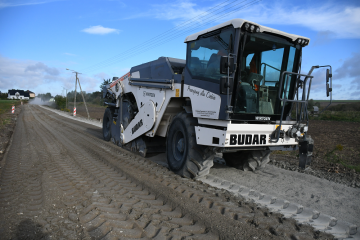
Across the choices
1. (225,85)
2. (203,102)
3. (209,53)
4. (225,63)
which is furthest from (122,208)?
(209,53)

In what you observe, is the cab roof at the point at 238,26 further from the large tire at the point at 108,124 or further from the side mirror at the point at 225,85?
the large tire at the point at 108,124

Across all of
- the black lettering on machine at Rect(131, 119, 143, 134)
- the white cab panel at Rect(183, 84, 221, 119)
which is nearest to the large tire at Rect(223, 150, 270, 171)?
the white cab panel at Rect(183, 84, 221, 119)

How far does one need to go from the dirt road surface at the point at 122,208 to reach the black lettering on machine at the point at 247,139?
94 cm

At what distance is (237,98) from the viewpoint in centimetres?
454

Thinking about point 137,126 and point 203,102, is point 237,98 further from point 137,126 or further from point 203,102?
point 137,126

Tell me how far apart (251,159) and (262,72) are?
6.84ft

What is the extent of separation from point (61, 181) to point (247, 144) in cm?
362

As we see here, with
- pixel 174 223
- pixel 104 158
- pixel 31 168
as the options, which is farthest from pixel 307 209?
pixel 31 168

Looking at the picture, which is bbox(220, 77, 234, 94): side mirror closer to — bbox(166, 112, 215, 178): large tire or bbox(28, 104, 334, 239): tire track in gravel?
bbox(166, 112, 215, 178): large tire

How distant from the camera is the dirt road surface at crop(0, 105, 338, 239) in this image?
297 centimetres

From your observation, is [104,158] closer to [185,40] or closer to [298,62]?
[185,40]

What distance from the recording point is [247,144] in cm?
464

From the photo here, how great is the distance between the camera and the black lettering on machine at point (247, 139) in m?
4.51

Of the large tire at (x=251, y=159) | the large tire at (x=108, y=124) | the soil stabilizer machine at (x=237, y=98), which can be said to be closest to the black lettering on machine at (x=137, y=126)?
the soil stabilizer machine at (x=237, y=98)
